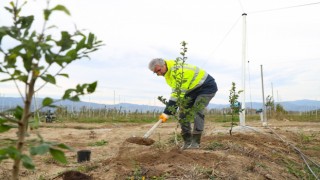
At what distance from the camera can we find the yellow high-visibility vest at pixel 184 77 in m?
5.21

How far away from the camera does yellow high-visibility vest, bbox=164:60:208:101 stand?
521cm

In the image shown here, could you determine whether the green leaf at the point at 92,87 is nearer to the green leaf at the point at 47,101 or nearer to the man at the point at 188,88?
the green leaf at the point at 47,101

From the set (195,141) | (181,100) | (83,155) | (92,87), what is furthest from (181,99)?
(92,87)

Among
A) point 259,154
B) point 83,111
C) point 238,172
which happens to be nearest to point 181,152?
Answer: point 238,172

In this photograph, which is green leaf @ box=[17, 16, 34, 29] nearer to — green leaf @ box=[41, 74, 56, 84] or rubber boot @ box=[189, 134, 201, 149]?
green leaf @ box=[41, 74, 56, 84]

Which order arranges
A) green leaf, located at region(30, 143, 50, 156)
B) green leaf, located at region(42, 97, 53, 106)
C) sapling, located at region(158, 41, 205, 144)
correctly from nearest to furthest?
green leaf, located at region(30, 143, 50, 156) < green leaf, located at region(42, 97, 53, 106) < sapling, located at region(158, 41, 205, 144)

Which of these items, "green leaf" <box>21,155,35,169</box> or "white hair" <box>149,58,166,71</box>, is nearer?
"green leaf" <box>21,155,35,169</box>

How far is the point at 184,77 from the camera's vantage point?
5.44m

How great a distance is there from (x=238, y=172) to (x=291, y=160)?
219 cm

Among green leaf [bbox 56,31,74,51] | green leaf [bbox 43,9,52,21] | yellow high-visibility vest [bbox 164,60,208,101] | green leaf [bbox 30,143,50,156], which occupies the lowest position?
green leaf [bbox 30,143,50,156]

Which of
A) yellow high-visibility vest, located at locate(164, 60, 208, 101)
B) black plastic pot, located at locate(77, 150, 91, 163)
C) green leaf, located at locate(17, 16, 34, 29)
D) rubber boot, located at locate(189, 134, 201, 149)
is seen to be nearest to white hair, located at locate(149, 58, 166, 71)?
yellow high-visibility vest, located at locate(164, 60, 208, 101)

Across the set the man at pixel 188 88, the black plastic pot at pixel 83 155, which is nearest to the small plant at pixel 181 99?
the man at pixel 188 88

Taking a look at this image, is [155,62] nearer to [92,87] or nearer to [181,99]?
[181,99]

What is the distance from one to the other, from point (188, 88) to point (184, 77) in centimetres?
18
